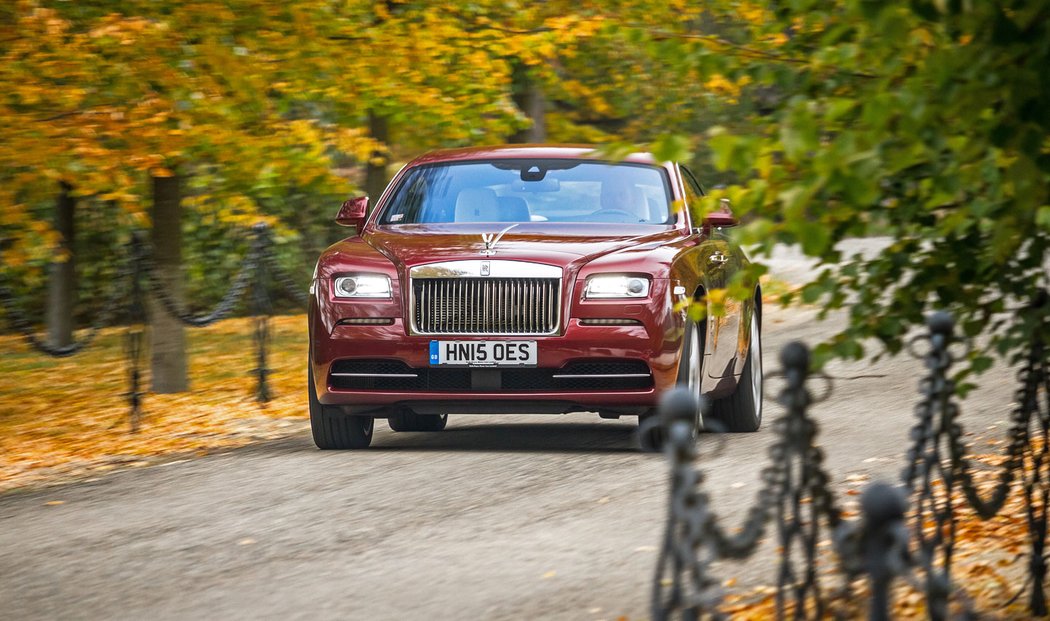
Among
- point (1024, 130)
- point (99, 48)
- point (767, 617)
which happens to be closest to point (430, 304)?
point (99, 48)

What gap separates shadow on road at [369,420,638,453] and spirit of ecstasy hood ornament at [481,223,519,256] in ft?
4.12

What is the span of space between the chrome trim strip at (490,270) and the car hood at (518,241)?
0.03 metres

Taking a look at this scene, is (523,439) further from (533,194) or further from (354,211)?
(354,211)

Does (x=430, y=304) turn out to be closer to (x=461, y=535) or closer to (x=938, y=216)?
(x=461, y=535)

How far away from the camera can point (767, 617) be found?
547 centimetres

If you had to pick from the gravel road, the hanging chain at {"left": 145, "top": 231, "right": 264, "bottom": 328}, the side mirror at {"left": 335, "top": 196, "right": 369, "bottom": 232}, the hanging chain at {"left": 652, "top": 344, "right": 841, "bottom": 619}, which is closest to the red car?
the gravel road

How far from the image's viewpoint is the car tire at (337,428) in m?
10.0

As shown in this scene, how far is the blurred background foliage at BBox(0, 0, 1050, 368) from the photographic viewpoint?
4008 mm

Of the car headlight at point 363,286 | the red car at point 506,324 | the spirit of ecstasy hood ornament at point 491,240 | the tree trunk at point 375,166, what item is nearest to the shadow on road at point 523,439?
the red car at point 506,324

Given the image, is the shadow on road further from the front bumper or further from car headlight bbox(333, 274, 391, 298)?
car headlight bbox(333, 274, 391, 298)

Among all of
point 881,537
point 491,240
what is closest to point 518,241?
point 491,240

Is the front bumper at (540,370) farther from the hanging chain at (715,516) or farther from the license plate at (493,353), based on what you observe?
the hanging chain at (715,516)

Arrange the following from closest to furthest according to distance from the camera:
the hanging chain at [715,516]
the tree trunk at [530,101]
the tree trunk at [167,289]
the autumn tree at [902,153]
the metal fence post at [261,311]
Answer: the hanging chain at [715,516] → the autumn tree at [902,153] → the metal fence post at [261,311] → the tree trunk at [167,289] → the tree trunk at [530,101]

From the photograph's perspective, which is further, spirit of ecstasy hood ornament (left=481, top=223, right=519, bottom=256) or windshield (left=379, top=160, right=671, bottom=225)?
windshield (left=379, top=160, right=671, bottom=225)
